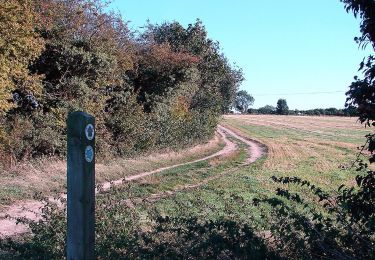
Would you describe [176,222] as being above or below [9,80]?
below

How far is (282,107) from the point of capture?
134750 millimetres

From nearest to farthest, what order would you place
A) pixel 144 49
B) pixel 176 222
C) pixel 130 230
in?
pixel 176 222
pixel 130 230
pixel 144 49

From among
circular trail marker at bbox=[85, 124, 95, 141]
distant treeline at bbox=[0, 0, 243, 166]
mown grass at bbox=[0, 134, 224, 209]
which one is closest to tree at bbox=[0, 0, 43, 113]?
distant treeline at bbox=[0, 0, 243, 166]

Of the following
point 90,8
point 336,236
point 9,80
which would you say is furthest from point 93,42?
point 336,236

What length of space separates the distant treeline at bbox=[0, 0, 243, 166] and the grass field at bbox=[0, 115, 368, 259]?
12.3 ft

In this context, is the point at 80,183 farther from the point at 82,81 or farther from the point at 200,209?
the point at 82,81

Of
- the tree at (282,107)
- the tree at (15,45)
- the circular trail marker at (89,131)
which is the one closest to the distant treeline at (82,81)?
the tree at (15,45)

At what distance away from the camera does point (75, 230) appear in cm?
396

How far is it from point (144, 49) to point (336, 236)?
2454 centimetres

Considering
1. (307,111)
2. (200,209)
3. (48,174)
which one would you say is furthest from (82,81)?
(307,111)

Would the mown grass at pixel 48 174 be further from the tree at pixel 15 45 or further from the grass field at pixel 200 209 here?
the tree at pixel 15 45

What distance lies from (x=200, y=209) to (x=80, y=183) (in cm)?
786

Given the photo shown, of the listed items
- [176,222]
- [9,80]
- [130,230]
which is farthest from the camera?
[9,80]

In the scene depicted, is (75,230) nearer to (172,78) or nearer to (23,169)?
(23,169)
